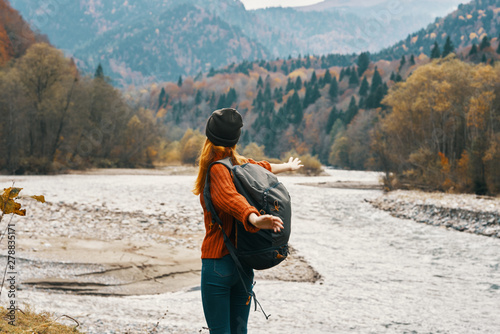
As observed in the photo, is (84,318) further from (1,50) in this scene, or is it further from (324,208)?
(1,50)

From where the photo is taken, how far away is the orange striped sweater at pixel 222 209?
265 cm

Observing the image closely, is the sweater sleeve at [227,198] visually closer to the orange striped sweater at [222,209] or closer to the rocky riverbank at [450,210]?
the orange striped sweater at [222,209]

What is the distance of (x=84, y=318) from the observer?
5.62 m

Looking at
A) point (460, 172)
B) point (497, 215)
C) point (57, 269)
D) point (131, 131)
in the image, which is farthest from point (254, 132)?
point (57, 269)

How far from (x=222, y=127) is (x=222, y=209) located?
59 centimetres

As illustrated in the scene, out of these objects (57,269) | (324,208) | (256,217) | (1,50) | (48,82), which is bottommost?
(324,208)

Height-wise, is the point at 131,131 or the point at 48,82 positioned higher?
the point at 48,82

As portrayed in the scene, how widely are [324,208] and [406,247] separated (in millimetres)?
8945

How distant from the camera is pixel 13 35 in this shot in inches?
2183

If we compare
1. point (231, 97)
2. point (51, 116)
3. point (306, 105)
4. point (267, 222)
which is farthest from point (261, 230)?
point (231, 97)

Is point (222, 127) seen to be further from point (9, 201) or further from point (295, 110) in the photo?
point (295, 110)

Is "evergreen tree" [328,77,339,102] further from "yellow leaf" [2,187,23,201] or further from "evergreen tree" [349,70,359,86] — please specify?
"yellow leaf" [2,187,23,201]

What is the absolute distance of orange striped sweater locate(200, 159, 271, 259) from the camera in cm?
265

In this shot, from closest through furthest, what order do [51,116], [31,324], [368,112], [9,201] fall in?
1. [9,201]
2. [31,324]
3. [51,116]
4. [368,112]
